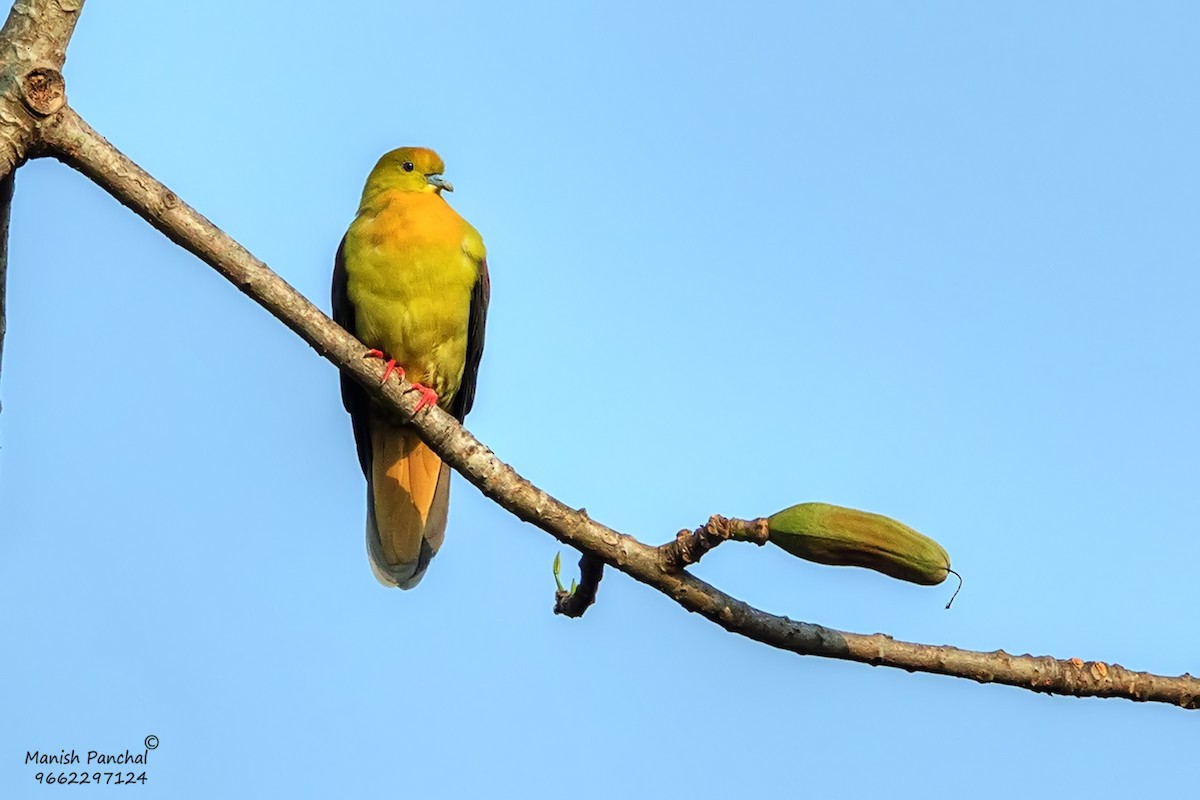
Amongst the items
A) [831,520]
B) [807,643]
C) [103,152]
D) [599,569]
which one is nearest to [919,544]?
[831,520]

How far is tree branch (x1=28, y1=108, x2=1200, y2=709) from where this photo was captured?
2951 mm

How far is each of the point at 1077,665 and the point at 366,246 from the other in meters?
3.98

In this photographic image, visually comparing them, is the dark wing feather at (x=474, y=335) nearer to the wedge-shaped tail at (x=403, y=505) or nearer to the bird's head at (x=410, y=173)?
the wedge-shaped tail at (x=403, y=505)

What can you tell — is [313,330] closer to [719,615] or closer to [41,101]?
[41,101]

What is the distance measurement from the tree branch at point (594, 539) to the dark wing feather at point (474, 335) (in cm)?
293

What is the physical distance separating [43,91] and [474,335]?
11.4 ft

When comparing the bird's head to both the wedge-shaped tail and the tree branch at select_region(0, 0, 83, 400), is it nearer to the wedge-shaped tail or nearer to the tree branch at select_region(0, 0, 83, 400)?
the wedge-shaped tail

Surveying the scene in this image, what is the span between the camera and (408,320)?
5.86m

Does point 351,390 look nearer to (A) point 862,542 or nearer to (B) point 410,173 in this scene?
(B) point 410,173

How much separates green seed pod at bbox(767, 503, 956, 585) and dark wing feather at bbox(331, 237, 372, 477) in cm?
335

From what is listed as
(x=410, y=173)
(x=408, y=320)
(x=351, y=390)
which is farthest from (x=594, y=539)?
(x=410, y=173)

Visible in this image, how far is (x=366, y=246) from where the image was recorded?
599cm

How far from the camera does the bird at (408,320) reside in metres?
5.89

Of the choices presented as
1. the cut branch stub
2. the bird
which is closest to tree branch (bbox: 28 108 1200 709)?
the cut branch stub
